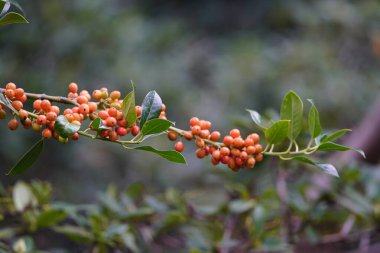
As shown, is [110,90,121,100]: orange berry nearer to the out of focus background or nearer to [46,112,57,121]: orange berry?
[46,112,57,121]: orange berry

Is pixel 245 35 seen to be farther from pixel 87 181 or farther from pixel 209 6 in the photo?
pixel 87 181

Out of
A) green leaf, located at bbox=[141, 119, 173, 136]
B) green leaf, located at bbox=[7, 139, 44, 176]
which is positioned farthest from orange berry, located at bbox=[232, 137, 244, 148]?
green leaf, located at bbox=[7, 139, 44, 176]

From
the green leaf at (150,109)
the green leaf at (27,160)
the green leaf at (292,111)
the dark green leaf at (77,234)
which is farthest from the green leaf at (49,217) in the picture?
the green leaf at (292,111)

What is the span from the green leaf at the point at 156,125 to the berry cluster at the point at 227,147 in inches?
1.1


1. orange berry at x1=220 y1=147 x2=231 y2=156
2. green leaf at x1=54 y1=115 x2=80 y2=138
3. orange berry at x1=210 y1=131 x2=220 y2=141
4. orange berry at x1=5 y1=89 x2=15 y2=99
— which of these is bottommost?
orange berry at x1=220 y1=147 x2=231 y2=156

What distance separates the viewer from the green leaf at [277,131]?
2.86 feet

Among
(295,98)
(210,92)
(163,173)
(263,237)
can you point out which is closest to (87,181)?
(163,173)

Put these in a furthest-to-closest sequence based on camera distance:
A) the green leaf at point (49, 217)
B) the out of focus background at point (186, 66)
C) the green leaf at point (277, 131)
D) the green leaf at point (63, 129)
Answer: the out of focus background at point (186, 66), the green leaf at point (49, 217), the green leaf at point (277, 131), the green leaf at point (63, 129)

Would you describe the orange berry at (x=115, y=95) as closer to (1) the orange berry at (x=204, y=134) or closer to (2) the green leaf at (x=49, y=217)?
(1) the orange berry at (x=204, y=134)

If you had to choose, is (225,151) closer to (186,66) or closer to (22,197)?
(22,197)

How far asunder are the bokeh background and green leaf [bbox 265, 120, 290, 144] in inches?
23.2

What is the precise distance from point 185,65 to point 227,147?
2670 millimetres

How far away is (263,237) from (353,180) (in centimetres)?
34

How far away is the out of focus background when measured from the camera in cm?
248
